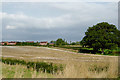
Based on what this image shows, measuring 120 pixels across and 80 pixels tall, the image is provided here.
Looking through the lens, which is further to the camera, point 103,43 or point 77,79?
point 103,43

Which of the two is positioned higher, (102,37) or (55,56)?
(102,37)

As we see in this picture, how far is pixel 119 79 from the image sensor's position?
7930 mm

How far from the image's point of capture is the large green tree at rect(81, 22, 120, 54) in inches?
1129

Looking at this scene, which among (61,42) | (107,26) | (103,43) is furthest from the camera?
(61,42)

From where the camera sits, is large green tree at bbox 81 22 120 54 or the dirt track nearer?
the dirt track

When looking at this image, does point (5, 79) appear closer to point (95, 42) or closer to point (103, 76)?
point (103, 76)

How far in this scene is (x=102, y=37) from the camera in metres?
28.7

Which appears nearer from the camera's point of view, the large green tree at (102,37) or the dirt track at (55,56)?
the dirt track at (55,56)

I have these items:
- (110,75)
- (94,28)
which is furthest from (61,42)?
(110,75)

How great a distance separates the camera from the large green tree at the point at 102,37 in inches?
1129

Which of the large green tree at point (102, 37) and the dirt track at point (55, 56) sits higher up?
the large green tree at point (102, 37)

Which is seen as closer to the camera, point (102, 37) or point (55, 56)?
point (55, 56)

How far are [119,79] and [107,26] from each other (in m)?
24.5

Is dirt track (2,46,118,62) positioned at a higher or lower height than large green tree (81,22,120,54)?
lower
